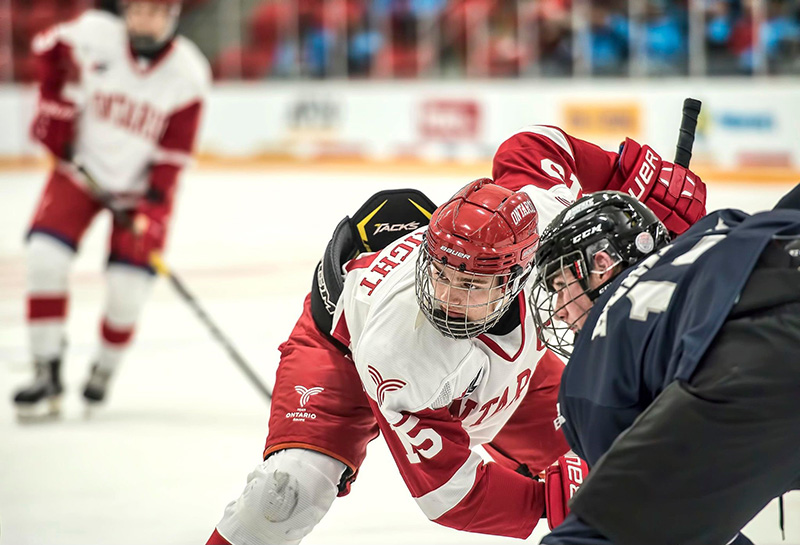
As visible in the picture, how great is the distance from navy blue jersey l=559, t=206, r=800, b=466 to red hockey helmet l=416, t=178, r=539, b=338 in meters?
0.45

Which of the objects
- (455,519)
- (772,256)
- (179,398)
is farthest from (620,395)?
(179,398)

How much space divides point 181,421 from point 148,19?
5.24 ft

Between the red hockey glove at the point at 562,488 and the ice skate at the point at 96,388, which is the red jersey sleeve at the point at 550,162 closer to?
the red hockey glove at the point at 562,488

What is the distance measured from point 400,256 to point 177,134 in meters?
2.40

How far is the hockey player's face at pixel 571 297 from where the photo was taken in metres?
1.59

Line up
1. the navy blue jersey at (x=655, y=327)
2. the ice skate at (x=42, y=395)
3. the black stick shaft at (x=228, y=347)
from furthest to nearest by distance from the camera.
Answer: the ice skate at (x=42, y=395) → the black stick shaft at (x=228, y=347) → the navy blue jersey at (x=655, y=327)

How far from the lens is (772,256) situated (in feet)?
4.41

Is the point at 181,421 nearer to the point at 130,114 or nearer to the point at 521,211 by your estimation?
the point at 130,114

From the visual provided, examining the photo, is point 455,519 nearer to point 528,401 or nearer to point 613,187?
point 528,401

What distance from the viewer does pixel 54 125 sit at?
4129 mm

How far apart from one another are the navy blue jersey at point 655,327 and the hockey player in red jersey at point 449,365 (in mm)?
473

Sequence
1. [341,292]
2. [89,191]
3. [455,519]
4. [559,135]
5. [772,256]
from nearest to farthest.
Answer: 1. [772,256]
2. [455,519]
3. [341,292]
4. [559,135]
5. [89,191]

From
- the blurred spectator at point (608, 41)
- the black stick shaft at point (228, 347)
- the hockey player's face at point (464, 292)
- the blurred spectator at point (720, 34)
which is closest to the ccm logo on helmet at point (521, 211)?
the hockey player's face at point (464, 292)

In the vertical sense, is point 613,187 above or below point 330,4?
below
